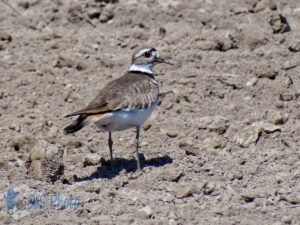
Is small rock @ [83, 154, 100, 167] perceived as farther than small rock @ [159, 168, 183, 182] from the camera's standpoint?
Yes

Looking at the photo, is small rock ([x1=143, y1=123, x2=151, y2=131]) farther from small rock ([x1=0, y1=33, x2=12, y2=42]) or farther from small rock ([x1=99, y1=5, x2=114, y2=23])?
small rock ([x1=0, y1=33, x2=12, y2=42])

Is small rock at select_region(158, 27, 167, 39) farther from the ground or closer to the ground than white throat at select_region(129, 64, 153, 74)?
closer to the ground

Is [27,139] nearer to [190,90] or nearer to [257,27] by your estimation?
[190,90]

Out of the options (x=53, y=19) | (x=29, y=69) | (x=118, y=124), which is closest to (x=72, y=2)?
(x=53, y=19)

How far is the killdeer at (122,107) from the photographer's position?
24.3 ft

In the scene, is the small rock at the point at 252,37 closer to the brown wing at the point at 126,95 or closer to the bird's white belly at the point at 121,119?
→ the brown wing at the point at 126,95

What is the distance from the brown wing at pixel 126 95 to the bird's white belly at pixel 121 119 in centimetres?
5

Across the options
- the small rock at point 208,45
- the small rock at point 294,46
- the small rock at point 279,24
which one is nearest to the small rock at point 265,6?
the small rock at point 279,24

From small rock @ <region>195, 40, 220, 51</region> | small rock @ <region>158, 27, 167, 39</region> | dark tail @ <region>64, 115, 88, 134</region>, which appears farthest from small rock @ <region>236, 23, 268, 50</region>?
dark tail @ <region>64, 115, 88, 134</region>

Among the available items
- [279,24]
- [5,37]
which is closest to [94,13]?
[5,37]

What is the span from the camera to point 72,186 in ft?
23.4

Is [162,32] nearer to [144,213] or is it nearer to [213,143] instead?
[213,143]

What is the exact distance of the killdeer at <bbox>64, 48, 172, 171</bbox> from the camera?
7.41 m

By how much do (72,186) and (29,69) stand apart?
120 inches
